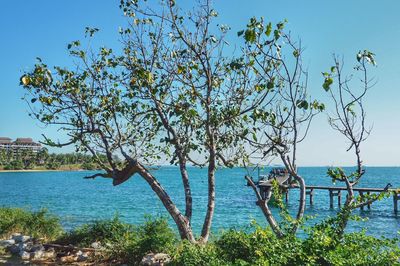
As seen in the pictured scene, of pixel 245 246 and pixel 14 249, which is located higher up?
pixel 245 246

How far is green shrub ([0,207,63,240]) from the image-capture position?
13766mm

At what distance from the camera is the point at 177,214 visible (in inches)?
366

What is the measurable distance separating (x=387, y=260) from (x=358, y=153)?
1.94 m

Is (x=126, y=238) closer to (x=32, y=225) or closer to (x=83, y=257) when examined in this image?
(x=83, y=257)

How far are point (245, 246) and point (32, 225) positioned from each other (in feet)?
31.5

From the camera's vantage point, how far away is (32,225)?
1413 centimetres

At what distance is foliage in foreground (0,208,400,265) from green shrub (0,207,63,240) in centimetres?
165

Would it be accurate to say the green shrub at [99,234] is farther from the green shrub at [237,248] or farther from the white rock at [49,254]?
the green shrub at [237,248]

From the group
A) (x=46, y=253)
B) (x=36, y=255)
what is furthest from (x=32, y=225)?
(x=36, y=255)

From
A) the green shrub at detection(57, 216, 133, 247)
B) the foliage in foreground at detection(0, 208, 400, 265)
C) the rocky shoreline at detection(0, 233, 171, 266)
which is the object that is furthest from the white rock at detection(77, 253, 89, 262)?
the green shrub at detection(57, 216, 133, 247)

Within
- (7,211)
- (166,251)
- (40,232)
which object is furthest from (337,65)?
(7,211)

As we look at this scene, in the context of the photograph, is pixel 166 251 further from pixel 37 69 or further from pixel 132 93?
pixel 37 69

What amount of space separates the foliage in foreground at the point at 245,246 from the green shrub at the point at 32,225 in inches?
65.0

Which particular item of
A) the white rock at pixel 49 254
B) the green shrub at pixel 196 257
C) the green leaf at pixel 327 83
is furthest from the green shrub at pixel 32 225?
the green leaf at pixel 327 83
